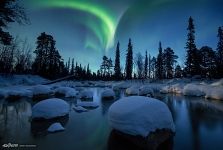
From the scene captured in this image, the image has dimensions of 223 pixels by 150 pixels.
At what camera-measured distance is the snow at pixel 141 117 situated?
5.40 m

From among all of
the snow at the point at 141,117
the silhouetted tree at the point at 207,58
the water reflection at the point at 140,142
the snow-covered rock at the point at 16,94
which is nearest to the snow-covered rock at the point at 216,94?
the water reflection at the point at 140,142

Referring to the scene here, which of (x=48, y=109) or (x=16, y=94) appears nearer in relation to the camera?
(x=48, y=109)

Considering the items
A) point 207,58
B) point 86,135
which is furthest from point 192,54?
point 86,135

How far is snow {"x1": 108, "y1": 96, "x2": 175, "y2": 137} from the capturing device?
5.40 metres

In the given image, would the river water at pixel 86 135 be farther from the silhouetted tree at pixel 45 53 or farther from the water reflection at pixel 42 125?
the silhouetted tree at pixel 45 53

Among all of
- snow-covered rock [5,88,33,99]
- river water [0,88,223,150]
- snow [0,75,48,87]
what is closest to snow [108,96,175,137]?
river water [0,88,223,150]

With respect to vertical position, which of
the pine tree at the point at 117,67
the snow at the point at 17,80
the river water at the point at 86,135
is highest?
the pine tree at the point at 117,67

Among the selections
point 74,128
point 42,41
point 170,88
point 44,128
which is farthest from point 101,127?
point 42,41

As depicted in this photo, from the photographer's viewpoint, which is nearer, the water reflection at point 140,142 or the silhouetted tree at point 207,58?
the water reflection at point 140,142

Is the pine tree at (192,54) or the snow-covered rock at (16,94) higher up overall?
the pine tree at (192,54)

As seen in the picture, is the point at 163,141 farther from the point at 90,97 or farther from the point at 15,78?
the point at 15,78

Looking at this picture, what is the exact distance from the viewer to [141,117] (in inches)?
218

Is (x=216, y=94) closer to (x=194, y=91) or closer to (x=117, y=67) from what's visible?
(x=194, y=91)

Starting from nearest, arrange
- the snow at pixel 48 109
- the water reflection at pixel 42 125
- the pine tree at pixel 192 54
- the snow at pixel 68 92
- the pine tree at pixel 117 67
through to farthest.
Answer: the water reflection at pixel 42 125 < the snow at pixel 48 109 < the snow at pixel 68 92 < the pine tree at pixel 192 54 < the pine tree at pixel 117 67
